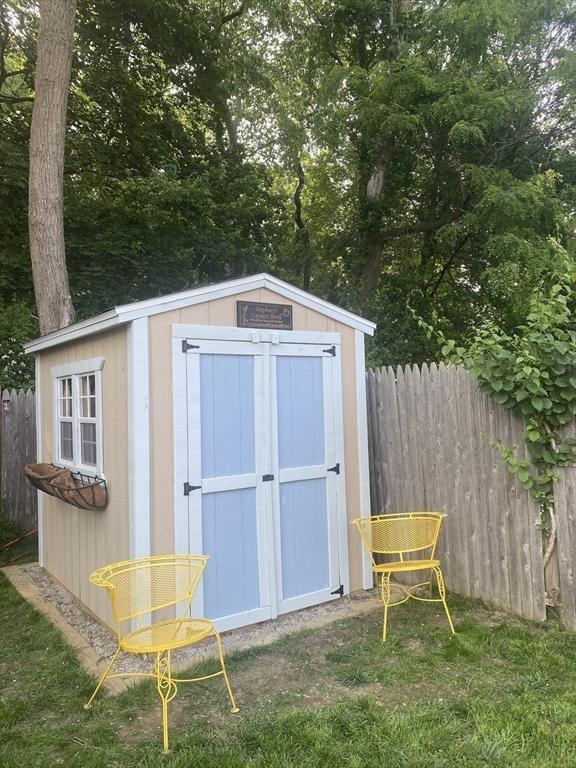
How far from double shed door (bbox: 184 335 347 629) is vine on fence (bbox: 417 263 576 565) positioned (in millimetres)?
1325

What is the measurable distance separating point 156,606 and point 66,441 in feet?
7.36

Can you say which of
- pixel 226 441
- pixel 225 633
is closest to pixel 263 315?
pixel 226 441

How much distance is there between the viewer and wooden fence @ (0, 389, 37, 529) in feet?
22.5

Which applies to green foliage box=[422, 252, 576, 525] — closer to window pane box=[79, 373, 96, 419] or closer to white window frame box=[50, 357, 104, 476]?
white window frame box=[50, 357, 104, 476]

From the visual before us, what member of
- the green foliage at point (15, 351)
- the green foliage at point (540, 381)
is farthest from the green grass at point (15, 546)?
the green foliage at point (540, 381)

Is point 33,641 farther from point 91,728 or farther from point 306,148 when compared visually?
point 306,148

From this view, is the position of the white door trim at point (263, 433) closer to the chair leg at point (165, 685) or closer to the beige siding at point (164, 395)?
the beige siding at point (164, 395)

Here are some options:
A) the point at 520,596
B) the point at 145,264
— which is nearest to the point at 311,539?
the point at 520,596

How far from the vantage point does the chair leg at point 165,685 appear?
2.51 meters

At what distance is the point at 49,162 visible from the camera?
6.41 m

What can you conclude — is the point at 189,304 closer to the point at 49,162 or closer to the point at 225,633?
the point at 225,633

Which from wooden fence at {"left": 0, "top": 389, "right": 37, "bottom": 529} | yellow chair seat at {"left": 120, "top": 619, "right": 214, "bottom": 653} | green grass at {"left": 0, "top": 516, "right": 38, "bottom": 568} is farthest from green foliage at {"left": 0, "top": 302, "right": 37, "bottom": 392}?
yellow chair seat at {"left": 120, "top": 619, "right": 214, "bottom": 653}

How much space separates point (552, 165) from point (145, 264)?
7.32 meters

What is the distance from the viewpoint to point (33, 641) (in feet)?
12.7
